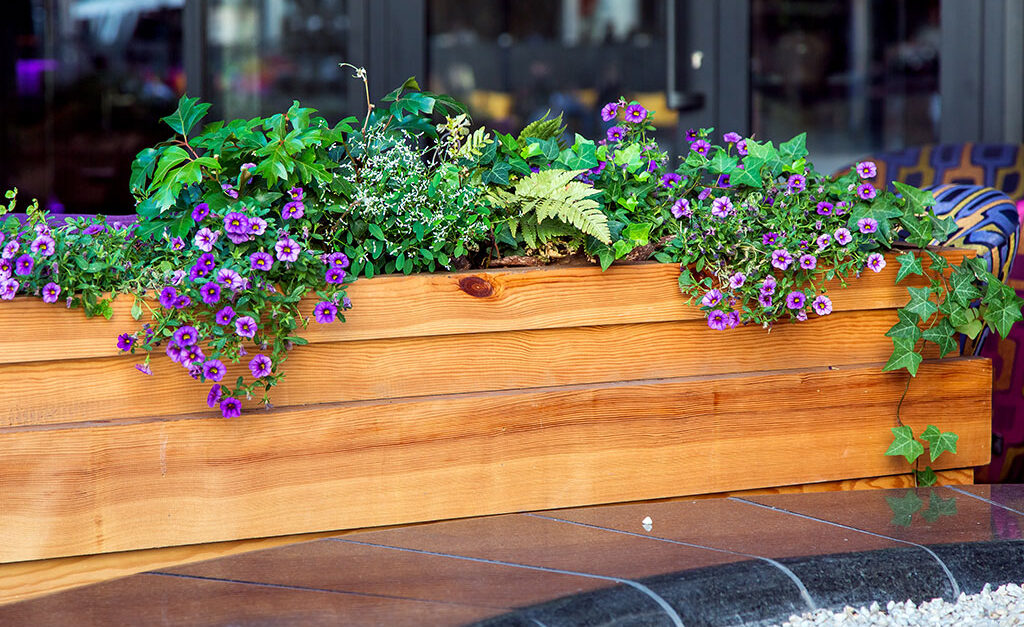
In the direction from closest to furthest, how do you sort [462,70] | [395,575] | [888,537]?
[395,575] → [888,537] → [462,70]

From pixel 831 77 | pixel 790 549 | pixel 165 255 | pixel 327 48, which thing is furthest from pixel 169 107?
pixel 790 549

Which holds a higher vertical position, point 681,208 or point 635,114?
point 635,114

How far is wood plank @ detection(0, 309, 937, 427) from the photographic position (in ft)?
4.62

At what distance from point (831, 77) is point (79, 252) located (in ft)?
17.2

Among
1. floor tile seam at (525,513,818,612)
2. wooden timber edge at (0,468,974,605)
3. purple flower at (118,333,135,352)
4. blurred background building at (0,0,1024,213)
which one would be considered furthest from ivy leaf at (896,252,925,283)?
blurred background building at (0,0,1024,213)

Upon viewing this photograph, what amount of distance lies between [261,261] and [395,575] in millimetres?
473

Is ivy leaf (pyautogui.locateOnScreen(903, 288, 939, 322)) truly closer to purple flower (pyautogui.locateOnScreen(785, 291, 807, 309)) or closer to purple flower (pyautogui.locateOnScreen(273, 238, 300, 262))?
purple flower (pyautogui.locateOnScreen(785, 291, 807, 309))

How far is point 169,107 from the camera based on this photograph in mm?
6582

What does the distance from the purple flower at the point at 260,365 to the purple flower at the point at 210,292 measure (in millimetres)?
99

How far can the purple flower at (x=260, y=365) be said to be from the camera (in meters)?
1.39

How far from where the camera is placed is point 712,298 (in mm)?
1580

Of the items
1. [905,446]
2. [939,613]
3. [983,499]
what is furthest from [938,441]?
[939,613]

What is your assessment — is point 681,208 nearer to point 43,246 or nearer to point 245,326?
point 245,326

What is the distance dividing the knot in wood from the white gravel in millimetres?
631
